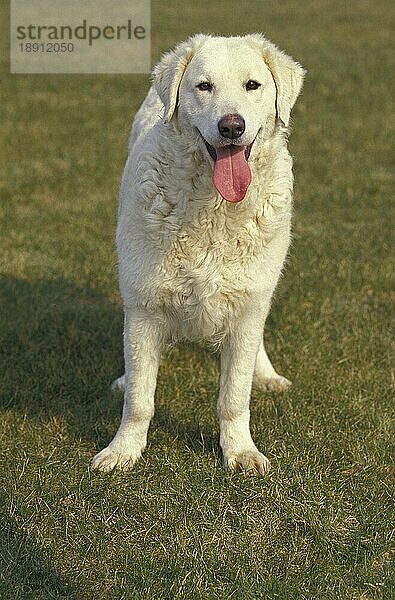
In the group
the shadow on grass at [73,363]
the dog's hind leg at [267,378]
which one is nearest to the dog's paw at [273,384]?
the dog's hind leg at [267,378]

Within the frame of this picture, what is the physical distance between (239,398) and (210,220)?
89 centimetres

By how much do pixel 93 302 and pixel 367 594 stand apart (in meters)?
3.41

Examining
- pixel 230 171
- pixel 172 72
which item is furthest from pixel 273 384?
pixel 172 72

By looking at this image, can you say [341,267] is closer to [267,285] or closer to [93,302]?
[93,302]

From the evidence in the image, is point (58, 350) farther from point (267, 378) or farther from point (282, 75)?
point (282, 75)

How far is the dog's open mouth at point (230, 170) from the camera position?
374 cm

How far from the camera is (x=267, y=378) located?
5.25 m

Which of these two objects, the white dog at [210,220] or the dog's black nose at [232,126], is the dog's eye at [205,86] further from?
the dog's black nose at [232,126]

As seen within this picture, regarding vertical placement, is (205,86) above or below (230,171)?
above

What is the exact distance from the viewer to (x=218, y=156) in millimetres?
3752

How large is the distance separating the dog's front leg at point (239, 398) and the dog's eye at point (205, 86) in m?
1.07

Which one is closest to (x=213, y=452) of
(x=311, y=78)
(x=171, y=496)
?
(x=171, y=496)

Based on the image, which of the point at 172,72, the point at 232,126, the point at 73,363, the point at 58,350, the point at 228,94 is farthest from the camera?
the point at 58,350

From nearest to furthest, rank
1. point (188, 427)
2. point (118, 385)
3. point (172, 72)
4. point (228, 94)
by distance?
point (228, 94), point (172, 72), point (188, 427), point (118, 385)
